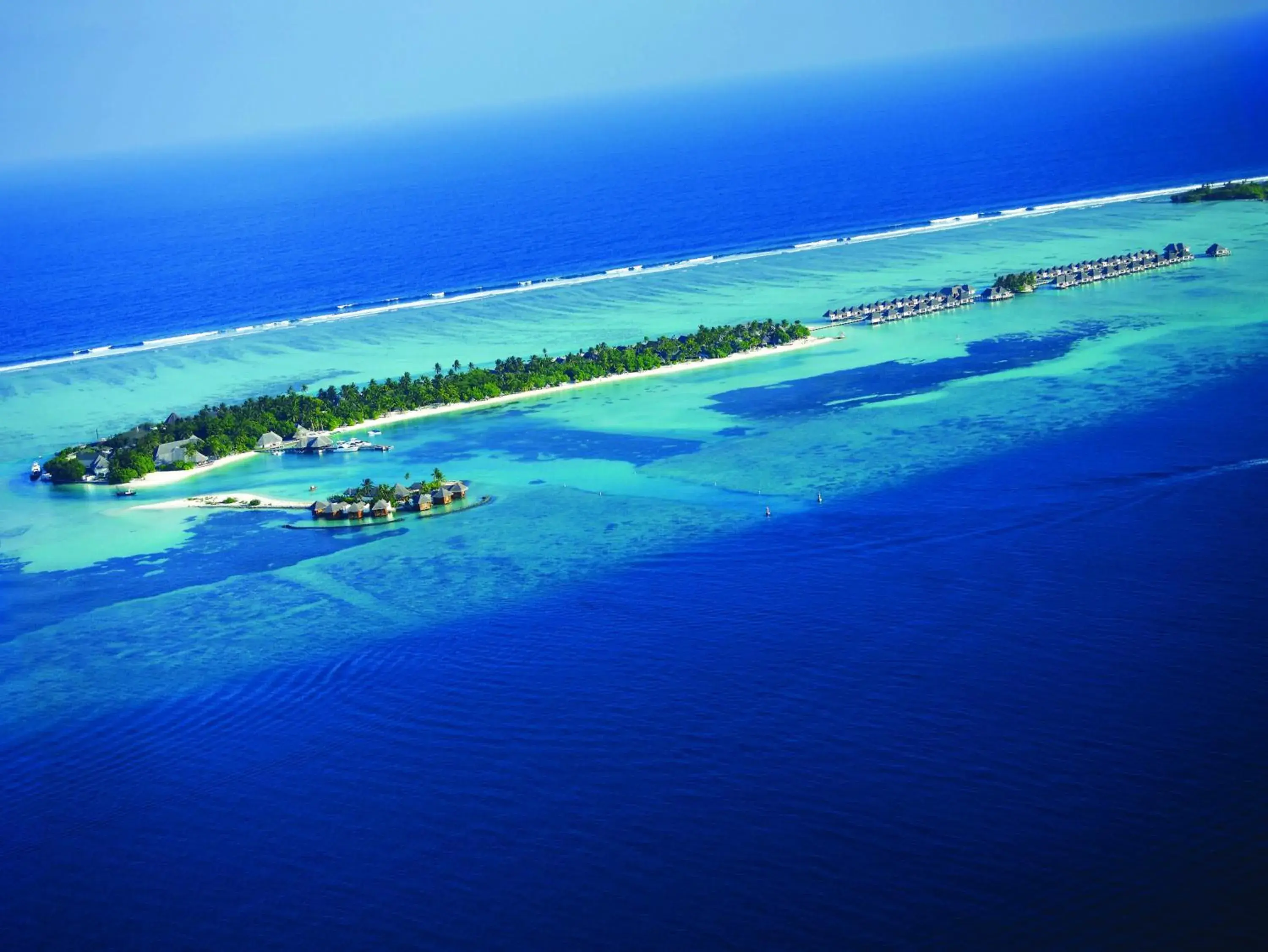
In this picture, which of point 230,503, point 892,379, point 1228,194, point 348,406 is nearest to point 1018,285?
point 892,379

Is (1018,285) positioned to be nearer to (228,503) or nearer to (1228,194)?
(1228,194)

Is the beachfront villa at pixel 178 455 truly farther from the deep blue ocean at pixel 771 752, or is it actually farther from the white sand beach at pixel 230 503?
the deep blue ocean at pixel 771 752

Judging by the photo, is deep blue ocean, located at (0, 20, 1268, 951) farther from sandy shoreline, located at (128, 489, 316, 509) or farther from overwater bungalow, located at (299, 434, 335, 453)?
overwater bungalow, located at (299, 434, 335, 453)

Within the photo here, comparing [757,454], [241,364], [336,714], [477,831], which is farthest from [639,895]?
[241,364]

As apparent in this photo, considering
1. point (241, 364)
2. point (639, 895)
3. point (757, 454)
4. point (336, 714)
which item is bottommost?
point (639, 895)

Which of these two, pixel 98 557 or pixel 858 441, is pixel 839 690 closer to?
pixel 858 441

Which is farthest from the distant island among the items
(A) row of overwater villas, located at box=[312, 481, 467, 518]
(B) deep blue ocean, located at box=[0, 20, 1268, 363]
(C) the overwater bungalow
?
(A) row of overwater villas, located at box=[312, 481, 467, 518]
